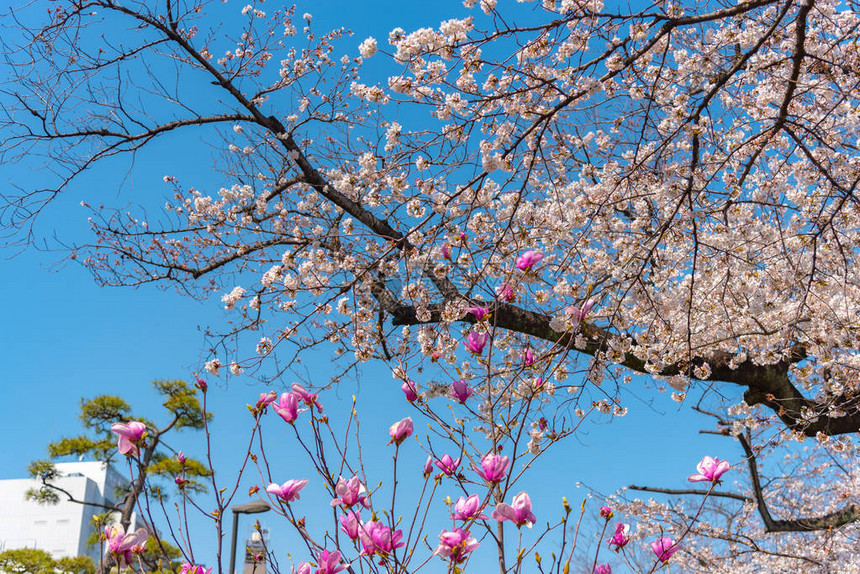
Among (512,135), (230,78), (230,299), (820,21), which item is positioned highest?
(230,78)

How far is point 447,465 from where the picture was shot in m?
1.78

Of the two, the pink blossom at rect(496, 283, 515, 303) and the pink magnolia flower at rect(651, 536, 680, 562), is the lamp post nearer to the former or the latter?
the pink blossom at rect(496, 283, 515, 303)

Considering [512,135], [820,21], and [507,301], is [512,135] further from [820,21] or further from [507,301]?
[820,21]

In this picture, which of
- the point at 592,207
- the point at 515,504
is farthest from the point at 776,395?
the point at 515,504

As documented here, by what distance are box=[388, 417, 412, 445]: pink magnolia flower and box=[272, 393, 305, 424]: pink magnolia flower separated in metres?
0.27

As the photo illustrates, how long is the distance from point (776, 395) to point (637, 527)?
10.4 feet

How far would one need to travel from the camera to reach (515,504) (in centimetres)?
153

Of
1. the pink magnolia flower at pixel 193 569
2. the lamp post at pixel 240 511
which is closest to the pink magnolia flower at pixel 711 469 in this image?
the pink magnolia flower at pixel 193 569

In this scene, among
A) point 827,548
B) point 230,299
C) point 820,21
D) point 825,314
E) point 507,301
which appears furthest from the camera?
point 827,548

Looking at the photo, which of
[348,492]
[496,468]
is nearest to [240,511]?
[348,492]

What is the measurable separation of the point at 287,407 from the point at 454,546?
0.58 m

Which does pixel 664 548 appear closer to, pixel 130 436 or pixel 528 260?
pixel 528 260

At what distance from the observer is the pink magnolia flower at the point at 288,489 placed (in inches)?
64.5

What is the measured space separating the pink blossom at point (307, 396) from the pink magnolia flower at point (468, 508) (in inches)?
19.0
